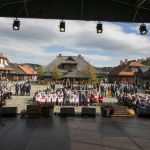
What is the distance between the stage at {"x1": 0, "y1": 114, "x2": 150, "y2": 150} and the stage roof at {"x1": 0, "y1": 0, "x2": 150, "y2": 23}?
6.59 meters

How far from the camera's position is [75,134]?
634 cm

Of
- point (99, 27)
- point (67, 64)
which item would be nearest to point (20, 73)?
point (67, 64)

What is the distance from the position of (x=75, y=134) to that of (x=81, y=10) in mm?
7482

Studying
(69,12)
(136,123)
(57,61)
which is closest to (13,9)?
(69,12)

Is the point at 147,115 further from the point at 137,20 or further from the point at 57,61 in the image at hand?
the point at 57,61

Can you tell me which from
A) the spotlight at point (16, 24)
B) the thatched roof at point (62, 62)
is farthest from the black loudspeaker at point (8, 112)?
the thatched roof at point (62, 62)

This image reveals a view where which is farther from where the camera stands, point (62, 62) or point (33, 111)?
point (62, 62)

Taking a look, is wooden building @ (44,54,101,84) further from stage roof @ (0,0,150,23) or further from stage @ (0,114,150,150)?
stage @ (0,114,150,150)

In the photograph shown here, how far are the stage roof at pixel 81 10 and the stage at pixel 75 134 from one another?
6.59m

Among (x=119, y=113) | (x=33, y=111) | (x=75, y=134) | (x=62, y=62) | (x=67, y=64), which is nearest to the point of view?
(x=75, y=134)

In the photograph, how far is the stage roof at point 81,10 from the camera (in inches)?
360

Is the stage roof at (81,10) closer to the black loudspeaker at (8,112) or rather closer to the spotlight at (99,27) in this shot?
the spotlight at (99,27)

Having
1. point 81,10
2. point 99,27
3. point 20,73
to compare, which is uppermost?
point 81,10

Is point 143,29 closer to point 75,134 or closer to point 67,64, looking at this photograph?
point 75,134
